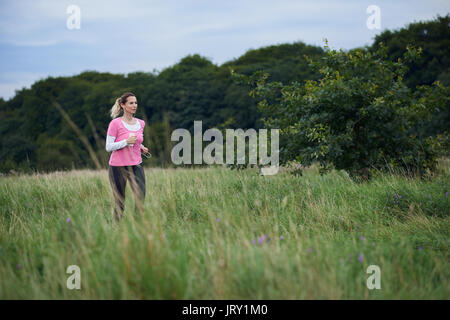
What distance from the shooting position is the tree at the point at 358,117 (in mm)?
5672

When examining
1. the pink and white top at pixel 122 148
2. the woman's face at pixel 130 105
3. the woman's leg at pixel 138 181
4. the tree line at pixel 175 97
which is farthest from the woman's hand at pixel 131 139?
the tree line at pixel 175 97

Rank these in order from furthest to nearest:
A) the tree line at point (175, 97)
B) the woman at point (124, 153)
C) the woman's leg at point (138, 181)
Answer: the tree line at point (175, 97) < the woman at point (124, 153) < the woman's leg at point (138, 181)

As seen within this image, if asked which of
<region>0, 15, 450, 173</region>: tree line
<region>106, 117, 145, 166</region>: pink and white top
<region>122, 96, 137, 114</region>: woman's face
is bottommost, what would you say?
<region>106, 117, 145, 166</region>: pink and white top

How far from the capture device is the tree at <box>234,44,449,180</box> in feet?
18.6

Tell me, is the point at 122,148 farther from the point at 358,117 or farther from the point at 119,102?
the point at 358,117

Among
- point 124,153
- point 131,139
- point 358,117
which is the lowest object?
point 124,153

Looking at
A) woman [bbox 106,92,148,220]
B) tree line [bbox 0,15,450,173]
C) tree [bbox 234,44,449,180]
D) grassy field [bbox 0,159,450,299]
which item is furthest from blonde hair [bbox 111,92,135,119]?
tree line [bbox 0,15,450,173]

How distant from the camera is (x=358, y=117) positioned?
5.96 meters

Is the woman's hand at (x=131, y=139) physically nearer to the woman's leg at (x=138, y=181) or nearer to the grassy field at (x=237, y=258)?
the woman's leg at (x=138, y=181)

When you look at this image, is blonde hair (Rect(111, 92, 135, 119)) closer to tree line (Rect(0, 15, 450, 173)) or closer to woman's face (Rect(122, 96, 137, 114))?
woman's face (Rect(122, 96, 137, 114))

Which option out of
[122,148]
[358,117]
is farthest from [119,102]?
[358,117]
